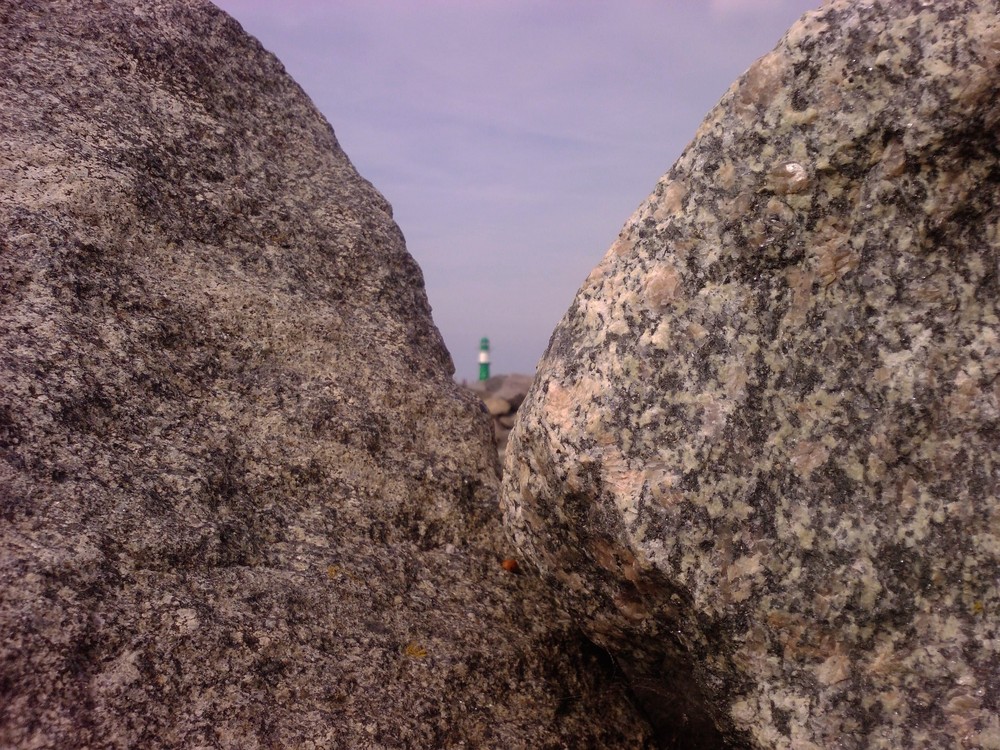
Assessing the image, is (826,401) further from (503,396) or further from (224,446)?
(503,396)

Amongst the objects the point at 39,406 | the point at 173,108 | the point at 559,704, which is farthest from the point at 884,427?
the point at 173,108

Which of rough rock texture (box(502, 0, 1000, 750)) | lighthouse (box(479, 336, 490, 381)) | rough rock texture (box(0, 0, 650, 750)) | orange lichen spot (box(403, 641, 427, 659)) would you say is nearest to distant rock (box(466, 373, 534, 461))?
lighthouse (box(479, 336, 490, 381))

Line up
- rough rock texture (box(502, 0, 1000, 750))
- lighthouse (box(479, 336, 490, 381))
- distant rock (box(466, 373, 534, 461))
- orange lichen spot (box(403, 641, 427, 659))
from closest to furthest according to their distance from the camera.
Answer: rough rock texture (box(502, 0, 1000, 750)) < orange lichen spot (box(403, 641, 427, 659)) < distant rock (box(466, 373, 534, 461)) < lighthouse (box(479, 336, 490, 381))

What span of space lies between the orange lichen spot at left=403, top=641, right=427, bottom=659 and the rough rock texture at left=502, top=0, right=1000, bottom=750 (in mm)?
558

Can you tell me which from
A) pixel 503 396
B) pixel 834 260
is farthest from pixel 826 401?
pixel 503 396

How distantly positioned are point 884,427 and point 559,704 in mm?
1116

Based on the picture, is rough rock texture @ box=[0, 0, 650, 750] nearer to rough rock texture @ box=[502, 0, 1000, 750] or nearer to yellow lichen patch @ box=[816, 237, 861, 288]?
rough rock texture @ box=[502, 0, 1000, 750]

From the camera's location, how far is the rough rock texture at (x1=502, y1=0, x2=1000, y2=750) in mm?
1836

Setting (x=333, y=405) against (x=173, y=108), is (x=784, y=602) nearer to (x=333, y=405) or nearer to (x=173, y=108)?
(x=333, y=405)

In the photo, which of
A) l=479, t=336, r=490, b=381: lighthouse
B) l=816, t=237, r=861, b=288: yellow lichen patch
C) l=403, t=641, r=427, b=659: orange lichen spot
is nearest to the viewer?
l=816, t=237, r=861, b=288: yellow lichen patch

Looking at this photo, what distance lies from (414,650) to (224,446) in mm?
737

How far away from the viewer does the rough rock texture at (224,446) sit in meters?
2.00

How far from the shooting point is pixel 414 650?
2.30 m

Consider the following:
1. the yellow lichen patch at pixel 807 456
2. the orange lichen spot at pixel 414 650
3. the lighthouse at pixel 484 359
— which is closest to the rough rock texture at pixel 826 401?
the yellow lichen patch at pixel 807 456
